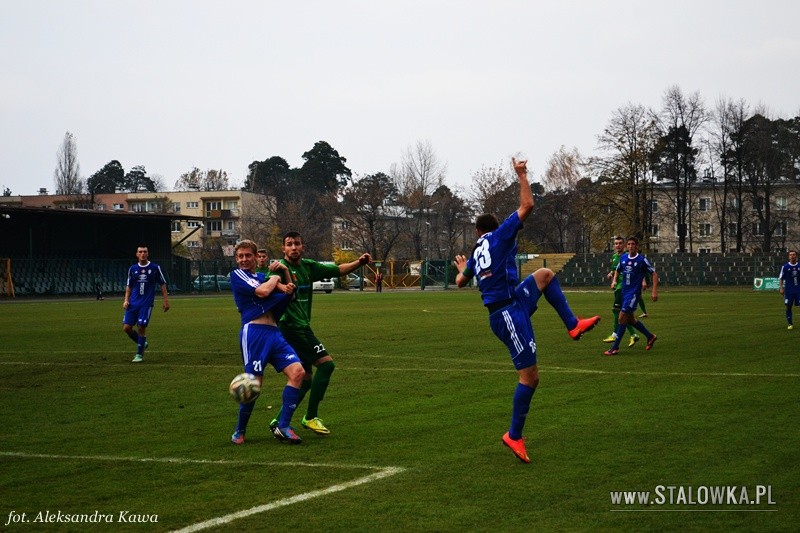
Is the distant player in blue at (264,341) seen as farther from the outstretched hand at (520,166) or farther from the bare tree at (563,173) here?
the bare tree at (563,173)

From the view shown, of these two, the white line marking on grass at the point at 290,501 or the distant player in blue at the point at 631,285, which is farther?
the distant player in blue at the point at 631,285

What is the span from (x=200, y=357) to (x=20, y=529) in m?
12.9

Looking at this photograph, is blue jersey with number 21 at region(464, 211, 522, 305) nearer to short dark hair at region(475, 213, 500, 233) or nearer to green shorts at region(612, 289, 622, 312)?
short dark hair at region(475, 213, 500, 233)

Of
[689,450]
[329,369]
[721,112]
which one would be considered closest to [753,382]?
[689,450]

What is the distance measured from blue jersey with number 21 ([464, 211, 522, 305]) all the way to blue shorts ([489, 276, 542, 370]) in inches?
4.9

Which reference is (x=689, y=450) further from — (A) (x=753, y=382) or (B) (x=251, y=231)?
(B) (x=251, y=231)

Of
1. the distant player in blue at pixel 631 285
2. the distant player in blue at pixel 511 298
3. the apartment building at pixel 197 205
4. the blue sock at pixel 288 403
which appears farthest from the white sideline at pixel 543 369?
the apartment building at pixel 197 205

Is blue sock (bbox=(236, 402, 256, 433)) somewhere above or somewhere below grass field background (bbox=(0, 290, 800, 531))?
above

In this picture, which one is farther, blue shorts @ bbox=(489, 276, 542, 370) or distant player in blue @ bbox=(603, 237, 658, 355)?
distant player in blue @ bbox=(603, 237, 658, 355)

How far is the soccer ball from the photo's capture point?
30.8ft

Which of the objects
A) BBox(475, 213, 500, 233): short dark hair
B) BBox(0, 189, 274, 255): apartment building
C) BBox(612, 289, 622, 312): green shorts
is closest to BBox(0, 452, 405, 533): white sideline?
BBox(475, 213, 500, 233): short dark hair

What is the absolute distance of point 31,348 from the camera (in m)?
22.1

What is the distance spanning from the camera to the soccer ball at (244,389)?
9.38 meters

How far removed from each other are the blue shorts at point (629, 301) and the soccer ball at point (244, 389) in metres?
11.4
